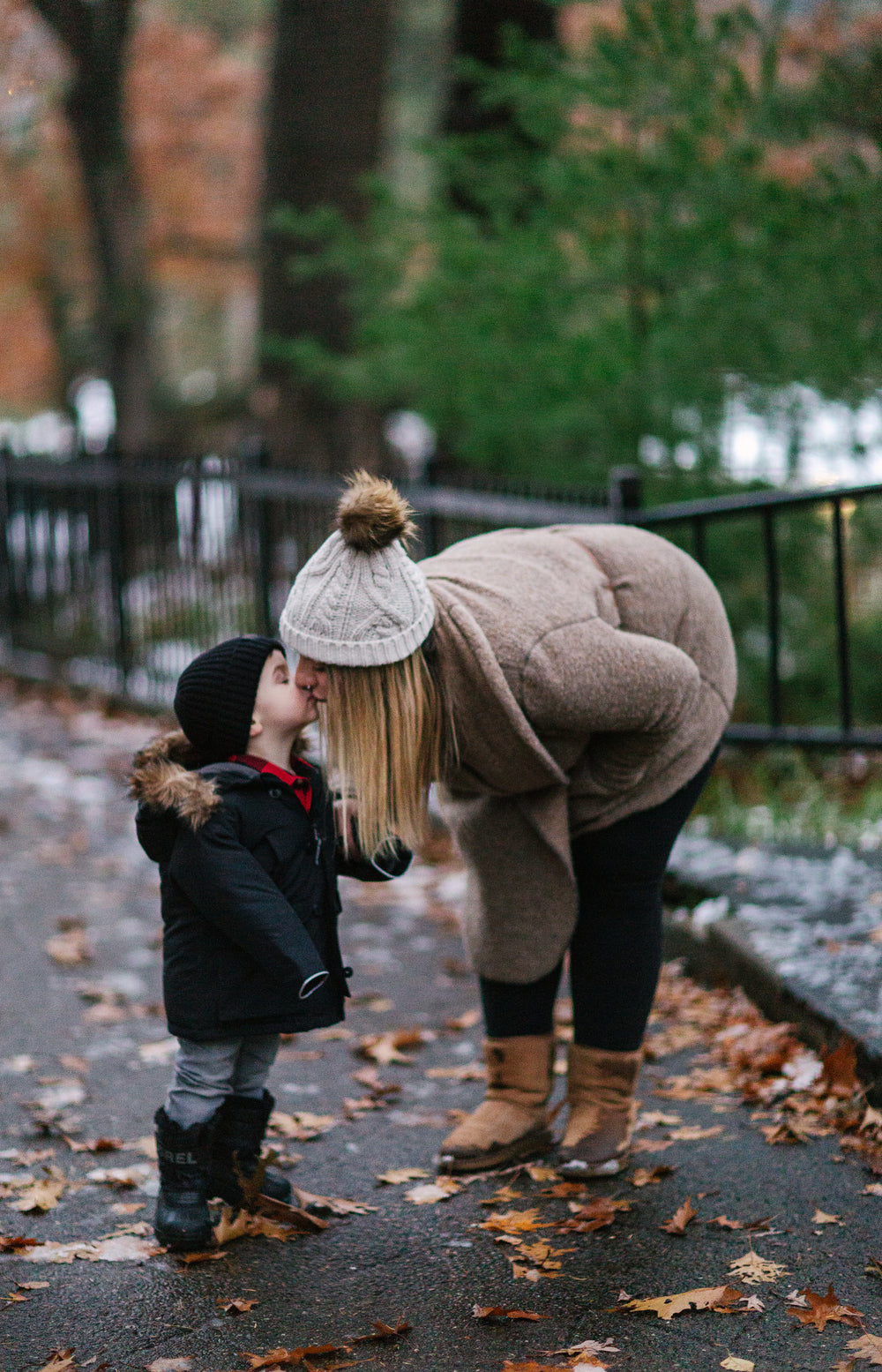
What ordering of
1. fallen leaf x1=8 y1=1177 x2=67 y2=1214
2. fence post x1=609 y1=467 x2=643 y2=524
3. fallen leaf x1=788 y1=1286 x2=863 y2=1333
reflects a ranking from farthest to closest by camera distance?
fence post x1=609 y1=467 x2=643 y2=524, fallen leaf x1=8 y1=1177 x2=67 y2=1214, fallen leaf x1=788 y1=1286 x2=863 y2=1333

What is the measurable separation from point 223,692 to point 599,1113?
1.30m

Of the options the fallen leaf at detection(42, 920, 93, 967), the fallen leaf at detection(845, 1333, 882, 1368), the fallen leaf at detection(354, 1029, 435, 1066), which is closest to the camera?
the fallen leaf at detection(845, 1333, 882, 1368)

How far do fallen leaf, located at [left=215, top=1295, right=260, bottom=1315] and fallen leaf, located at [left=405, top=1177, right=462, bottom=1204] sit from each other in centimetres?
54

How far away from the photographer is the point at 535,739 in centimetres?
272

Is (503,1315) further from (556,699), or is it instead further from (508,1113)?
(556,699)

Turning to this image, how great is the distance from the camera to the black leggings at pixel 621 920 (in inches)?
119

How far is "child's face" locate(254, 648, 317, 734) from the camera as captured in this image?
274 centimetres

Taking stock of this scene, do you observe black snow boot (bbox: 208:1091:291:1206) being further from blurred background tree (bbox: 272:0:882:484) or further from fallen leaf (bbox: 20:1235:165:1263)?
blurred background tree (bbox: 272:0:882:484)

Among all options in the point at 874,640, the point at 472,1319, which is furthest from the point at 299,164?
the point at 472,1319

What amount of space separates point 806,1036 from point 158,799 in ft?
6.08

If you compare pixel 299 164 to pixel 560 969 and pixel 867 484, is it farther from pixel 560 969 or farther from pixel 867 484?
pixel 560 969

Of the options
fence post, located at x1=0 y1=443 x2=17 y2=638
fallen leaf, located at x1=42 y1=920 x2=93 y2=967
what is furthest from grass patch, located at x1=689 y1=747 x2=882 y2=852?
fence post, located at x1=0 y1=443 x2=17 y2=638

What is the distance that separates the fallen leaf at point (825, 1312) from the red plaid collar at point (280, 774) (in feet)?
4.23

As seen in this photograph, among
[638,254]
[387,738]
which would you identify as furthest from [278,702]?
[638,254]
